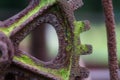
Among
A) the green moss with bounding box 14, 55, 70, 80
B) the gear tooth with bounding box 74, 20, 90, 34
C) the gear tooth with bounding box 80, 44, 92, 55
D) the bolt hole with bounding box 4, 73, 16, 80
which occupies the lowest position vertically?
the bolt hole with bounding box 4, 73, 16, 80

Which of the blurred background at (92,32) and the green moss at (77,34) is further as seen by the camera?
the blurred background at (92,32)

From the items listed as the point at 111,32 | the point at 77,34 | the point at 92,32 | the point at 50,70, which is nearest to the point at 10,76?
the point at 50,70

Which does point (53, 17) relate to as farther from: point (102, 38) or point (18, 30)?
point (102, 38)

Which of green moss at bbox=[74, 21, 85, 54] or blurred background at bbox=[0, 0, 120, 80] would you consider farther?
blurred background at bbox=[0, 0, 120, 80]

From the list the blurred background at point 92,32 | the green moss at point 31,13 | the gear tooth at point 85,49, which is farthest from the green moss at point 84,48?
the blurred background at point 92,32

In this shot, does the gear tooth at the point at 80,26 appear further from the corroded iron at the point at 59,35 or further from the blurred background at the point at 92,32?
the blurred background at the point at 92,32

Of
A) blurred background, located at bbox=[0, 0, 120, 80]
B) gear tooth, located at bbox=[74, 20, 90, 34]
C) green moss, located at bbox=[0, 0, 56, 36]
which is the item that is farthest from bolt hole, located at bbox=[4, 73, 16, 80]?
blurred background, located at bbox=[0, 0, 120, 80]

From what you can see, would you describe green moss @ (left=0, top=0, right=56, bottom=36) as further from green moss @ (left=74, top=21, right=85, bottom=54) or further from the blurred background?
the blurred background
